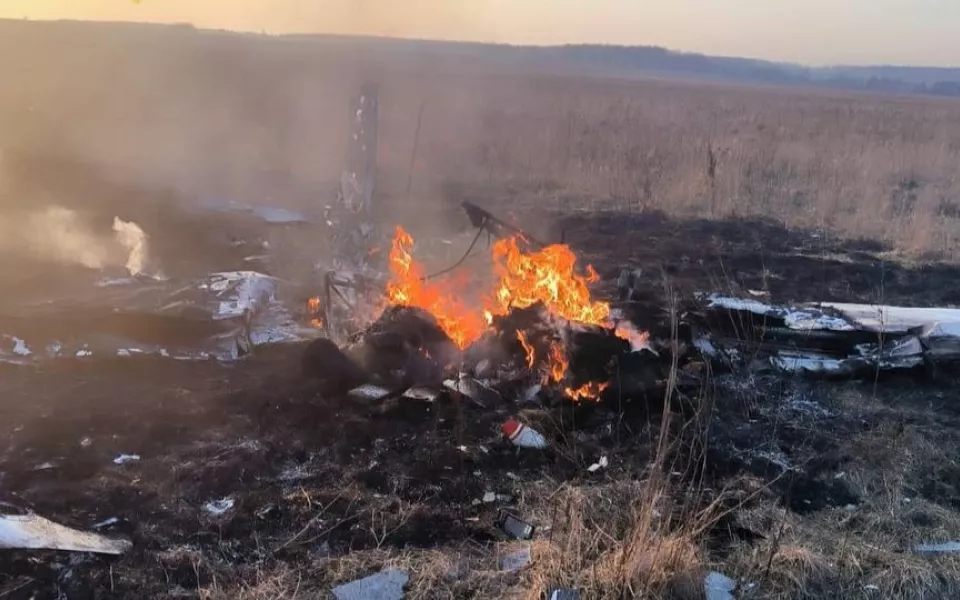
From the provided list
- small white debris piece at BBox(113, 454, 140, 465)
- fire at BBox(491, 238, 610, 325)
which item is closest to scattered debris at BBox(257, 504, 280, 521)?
small white debris piece at BBox(113, 454, 140, 465)

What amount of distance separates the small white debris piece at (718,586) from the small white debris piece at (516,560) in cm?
92

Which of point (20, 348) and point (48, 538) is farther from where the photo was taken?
point (20, 348)

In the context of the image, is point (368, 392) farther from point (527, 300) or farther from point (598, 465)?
point (598, 465)

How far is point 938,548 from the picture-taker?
405 cm

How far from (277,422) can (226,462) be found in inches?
26.6

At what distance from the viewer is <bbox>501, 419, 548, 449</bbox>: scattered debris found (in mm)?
5500

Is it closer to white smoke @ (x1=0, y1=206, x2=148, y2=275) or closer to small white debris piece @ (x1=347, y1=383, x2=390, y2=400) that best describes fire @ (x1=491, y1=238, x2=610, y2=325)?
small white debris piece @ (x1=347, y1=383, x2=390, y2=400)

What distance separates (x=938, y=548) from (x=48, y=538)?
5092 millimetres

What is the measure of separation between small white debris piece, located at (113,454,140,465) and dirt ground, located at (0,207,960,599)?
59 millimetres

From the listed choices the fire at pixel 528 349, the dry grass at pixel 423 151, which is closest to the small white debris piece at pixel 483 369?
the fire at pixel 528 349

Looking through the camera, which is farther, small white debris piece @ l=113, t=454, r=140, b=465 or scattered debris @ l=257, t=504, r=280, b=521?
small white debris piece @ l=113, t=454, r=140, b=465

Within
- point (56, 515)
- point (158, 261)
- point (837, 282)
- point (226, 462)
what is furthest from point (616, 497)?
point (158, 261)

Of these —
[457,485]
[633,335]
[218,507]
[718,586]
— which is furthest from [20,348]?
[718,586]

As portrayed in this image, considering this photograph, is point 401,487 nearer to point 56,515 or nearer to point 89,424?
point 56,515
